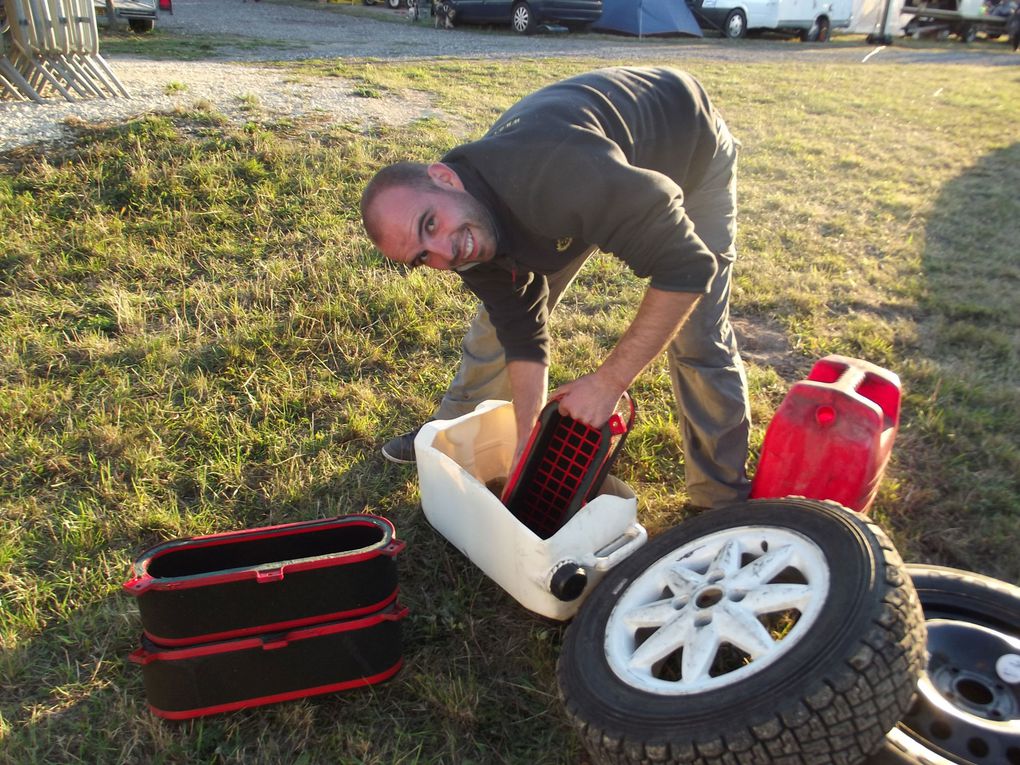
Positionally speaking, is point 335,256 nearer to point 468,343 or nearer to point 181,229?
point 181,229

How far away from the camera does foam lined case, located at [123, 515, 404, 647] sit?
6.32ft

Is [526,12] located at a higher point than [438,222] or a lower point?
higher

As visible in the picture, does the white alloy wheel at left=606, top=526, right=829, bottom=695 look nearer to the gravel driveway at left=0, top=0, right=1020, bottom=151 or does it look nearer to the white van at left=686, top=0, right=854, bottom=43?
the gravel driveway at left=0, top=0, right=1020, bottom=151

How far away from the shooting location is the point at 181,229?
479cm

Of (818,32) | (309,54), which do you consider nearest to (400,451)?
(309,54)

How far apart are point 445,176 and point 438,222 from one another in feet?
0.42

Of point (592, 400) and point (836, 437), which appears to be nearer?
point (592, 400)

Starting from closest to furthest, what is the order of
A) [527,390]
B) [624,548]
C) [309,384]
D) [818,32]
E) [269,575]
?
[269,575]
[624,548]
[527,390]
[309,384]
[818,32]

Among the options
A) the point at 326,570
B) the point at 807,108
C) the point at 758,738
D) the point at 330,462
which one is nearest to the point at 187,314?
the point at 330,462

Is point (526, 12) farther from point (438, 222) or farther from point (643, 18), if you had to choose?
point (438, 222)

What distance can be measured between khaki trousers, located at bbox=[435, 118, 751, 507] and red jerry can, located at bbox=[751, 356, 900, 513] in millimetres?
233

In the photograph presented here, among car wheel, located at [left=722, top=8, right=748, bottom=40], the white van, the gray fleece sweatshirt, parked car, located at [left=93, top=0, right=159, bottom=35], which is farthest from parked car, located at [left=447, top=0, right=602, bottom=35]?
the gray fleece sweatshirt

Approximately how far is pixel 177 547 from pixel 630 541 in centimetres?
126

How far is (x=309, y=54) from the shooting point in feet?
33.1
